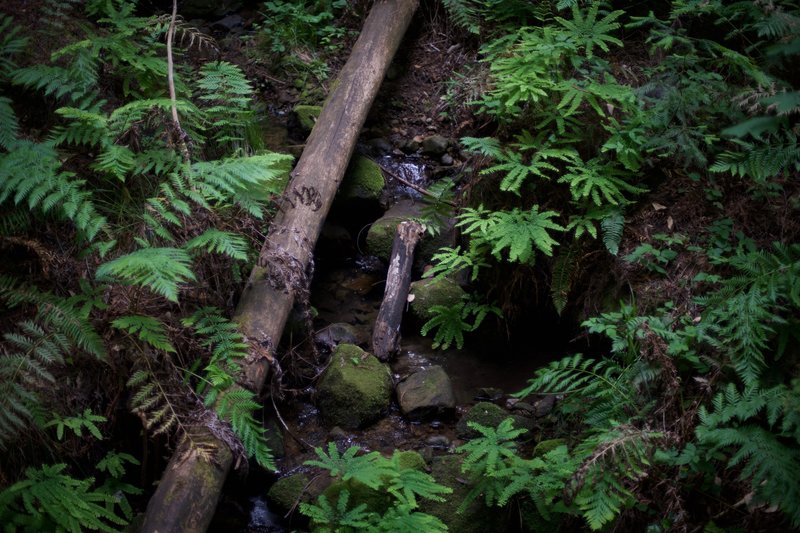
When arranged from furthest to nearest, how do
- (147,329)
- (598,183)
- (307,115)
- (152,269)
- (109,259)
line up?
(307,115)
(598,183)
(109,259)
(147,329)
(152,269)

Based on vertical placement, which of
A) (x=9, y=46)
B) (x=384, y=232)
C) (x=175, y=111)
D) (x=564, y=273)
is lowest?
(x=384, y=232)

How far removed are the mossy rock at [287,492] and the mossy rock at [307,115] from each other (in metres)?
3.91

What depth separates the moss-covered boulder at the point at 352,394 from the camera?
500cm

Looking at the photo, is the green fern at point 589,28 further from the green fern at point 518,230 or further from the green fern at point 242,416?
the green fern at point 242,416

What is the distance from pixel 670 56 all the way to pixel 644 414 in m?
3.09

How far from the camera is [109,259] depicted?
14.2ft

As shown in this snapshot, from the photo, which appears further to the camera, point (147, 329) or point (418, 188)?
point (418, 188)

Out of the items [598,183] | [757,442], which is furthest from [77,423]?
[598,183]

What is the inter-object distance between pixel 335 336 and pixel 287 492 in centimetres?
163

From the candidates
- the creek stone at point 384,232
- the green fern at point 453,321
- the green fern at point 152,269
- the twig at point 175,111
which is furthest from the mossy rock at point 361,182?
the green fern at point 152,269

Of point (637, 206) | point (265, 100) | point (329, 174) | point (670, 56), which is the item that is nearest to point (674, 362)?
→ point (637, 206)

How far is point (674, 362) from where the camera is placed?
3.77 m

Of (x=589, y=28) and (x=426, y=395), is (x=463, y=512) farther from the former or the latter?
(x=589, y=28)

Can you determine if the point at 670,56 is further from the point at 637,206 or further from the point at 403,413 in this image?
the point at 403,413
